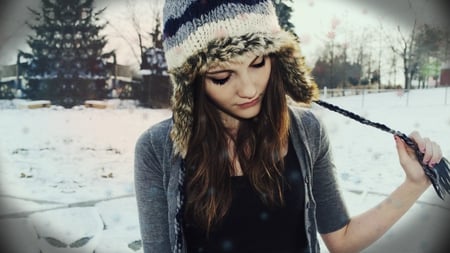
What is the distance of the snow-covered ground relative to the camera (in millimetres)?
1681

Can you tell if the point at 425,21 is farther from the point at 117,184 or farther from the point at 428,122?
the point at 117,184

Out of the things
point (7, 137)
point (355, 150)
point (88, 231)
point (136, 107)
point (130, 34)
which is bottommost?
point (88, 231)

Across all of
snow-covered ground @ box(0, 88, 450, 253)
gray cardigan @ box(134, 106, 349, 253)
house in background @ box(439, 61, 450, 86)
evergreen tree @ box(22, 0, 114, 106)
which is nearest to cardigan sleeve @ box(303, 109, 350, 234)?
gray cardigan @ box(134, 106, 349, 253)

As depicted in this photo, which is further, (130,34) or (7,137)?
(7,137)

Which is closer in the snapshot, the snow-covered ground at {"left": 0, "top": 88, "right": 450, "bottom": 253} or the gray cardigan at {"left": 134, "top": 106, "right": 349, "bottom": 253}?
the gray cardigan at {"left": 134, "top": 106, "right": 349, "bottom": 253}

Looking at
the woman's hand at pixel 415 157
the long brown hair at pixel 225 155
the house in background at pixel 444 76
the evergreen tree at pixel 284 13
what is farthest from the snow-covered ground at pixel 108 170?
the woman's hand at pixel 415 157

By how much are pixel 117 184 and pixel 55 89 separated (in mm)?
599

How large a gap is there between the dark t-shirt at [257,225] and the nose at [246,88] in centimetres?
13

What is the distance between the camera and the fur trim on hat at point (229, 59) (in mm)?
596

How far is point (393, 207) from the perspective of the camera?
639 millimetres

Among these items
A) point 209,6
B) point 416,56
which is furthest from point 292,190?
point 416,56

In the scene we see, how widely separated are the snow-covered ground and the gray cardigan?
3.22 feet

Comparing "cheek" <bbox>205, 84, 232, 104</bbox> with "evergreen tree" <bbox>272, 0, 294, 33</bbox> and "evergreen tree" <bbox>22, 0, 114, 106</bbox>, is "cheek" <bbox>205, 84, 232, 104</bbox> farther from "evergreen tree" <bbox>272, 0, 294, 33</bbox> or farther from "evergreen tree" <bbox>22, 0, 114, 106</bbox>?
"evergreen tree" <bbox>22, 0, 114, 106</bbox>

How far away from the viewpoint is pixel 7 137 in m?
2.12
